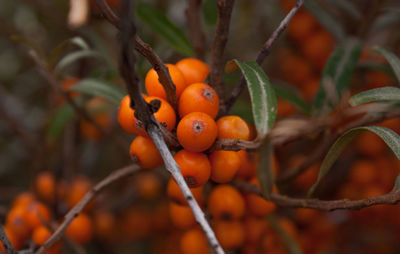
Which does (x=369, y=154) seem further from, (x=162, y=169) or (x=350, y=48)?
(x=162, y=169)

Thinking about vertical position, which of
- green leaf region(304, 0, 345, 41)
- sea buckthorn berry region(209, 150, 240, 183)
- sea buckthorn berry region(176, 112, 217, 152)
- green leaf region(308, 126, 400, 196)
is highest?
green leaf region(304, 0, 345, 41)

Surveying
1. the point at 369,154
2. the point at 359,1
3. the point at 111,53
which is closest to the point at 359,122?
the point at 369,154

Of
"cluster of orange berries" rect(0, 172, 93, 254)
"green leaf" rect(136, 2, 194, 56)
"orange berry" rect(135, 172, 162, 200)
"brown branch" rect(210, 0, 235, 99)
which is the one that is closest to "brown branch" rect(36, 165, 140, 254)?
"cluster of orange berries" rect(0, 172, 93, 254)

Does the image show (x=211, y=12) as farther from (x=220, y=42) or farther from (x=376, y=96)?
(x=376, y=96)

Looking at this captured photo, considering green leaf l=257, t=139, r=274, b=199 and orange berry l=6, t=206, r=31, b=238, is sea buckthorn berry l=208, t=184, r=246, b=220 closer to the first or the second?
green leaf l=257, t=139, r=274, b=199

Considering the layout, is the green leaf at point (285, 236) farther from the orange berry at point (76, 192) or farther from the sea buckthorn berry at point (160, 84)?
the orange berry at point (76, 192)

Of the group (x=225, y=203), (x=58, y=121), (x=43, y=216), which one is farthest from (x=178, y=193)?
(x=58, y=121)

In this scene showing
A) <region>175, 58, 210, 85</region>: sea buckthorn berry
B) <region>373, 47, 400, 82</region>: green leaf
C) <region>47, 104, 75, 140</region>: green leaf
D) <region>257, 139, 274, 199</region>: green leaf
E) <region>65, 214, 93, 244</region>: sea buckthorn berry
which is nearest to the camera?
<region>257, 139, 274, 199</region>: green leaf
